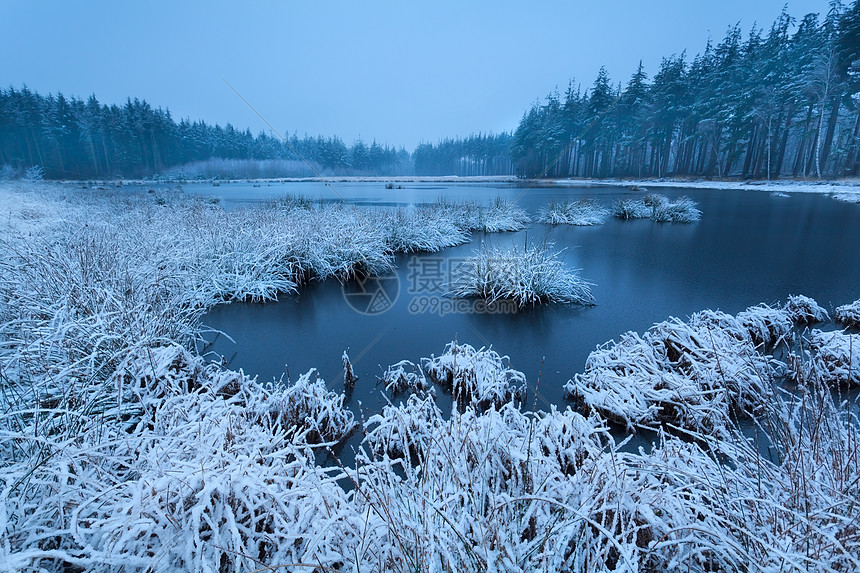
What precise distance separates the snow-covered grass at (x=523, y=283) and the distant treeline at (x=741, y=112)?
58.6ft

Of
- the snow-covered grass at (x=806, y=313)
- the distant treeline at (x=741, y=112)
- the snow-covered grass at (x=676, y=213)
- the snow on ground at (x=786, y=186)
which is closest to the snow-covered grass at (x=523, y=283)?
the snow-covered grass at (x=806, y=313)

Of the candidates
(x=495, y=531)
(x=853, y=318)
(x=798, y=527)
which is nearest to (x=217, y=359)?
(x=495, y=531)

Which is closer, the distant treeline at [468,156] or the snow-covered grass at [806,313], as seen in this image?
the snow-covered grass at [806,313]

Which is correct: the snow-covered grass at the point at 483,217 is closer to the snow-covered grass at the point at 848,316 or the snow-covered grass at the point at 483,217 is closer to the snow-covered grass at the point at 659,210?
the snow-covered grass at the point at 659,210

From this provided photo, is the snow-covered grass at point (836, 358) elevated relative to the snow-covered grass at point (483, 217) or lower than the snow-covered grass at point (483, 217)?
lower

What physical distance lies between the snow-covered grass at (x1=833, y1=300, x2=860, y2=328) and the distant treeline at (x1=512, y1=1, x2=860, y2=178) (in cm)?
1852

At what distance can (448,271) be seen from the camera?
8.54 metres

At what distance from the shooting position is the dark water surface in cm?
445

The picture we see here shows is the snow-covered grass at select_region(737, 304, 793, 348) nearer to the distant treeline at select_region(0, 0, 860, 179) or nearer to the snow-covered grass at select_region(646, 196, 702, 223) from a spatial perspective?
the snow-covered grass at select_region(646, 196, 702, 223)

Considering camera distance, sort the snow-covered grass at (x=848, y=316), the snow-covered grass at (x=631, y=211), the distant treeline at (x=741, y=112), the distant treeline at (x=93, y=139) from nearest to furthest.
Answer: the snow-covered grass at (x=848, y=316), the snow-covered grass at (x=631, y=211), the distant treeline at (x=741, y=112), the distant treeline at (x=93, y=139)

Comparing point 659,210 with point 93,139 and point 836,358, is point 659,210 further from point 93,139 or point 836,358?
point 93,139

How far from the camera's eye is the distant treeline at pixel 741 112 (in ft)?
91.5

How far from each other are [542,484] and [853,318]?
614 centimetres

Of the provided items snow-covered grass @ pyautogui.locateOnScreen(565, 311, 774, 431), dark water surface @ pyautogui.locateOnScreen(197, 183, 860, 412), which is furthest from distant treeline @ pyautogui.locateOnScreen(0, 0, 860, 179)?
snow-covered grass @ pyautogui.locateOnScreen(565, 311, 774, 431)
